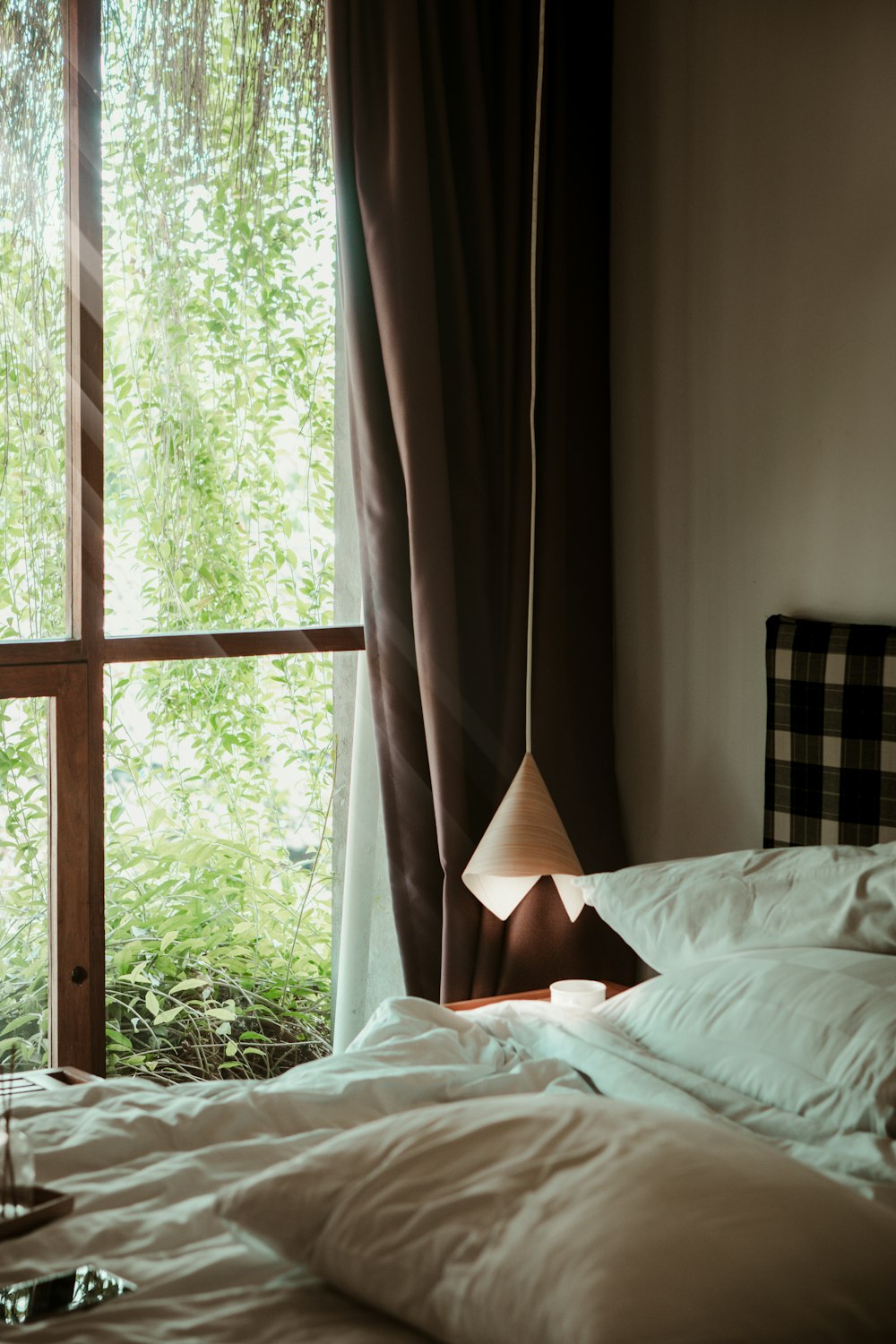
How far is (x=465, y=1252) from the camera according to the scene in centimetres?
110

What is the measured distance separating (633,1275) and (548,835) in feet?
4.57

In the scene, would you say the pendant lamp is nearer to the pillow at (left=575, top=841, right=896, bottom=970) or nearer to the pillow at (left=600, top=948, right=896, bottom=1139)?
the pillow at (left=575, top=841, right=896, bottom=970)

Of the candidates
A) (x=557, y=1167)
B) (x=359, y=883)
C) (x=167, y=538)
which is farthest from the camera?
(x=359, y=883)

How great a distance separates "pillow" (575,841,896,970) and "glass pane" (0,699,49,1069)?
1.01 meters

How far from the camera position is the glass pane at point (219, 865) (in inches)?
100

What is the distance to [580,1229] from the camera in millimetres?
1060

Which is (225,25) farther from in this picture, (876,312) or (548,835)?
(548,835)

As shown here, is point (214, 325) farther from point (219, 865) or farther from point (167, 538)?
point (219, 865)

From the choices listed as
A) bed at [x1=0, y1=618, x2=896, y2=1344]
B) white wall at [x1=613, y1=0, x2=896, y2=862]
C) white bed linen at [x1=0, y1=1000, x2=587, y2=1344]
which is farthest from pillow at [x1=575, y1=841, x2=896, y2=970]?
white wall at [x1=613, y1=0, x2=896, y2=862]

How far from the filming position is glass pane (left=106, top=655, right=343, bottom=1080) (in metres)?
2.55

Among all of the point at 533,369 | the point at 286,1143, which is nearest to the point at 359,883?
the point at 533,369

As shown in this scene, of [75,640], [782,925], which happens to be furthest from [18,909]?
[782,925]

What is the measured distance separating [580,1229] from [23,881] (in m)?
1.62

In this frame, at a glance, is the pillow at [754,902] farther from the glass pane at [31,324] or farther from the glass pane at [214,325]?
the glass pane at [31,324]
